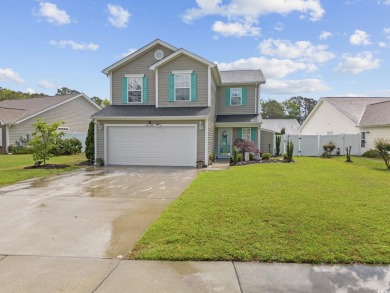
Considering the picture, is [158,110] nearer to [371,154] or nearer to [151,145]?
[151,145]

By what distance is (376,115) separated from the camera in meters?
22.1

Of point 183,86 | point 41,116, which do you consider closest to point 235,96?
point 183,86

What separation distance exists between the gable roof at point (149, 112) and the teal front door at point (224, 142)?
473 centimetres

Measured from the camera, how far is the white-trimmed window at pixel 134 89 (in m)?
17.0

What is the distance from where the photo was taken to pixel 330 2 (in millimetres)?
11828

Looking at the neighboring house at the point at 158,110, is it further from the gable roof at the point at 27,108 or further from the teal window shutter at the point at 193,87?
the gable roof at the point at 27,108

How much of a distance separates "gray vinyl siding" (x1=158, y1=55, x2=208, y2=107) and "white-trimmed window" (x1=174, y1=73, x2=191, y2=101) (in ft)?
1.14

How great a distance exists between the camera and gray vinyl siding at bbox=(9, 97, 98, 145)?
24844 millimetres

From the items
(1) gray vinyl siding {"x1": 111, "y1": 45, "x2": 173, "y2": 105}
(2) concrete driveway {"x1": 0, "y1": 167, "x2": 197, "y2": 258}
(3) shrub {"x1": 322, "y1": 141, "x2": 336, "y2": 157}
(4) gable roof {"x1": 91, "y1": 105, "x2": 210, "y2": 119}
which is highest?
(1) gray vinyl siding {"x1": 111, "y1": 45, "x2": 173, "y2": 105}

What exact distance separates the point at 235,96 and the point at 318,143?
8.15 meters

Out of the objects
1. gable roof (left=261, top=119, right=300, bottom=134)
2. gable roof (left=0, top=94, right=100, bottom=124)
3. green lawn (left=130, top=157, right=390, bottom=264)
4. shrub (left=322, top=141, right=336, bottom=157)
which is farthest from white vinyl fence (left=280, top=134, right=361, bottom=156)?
gable roof (left=0, top=94, right=100, bottom=124)

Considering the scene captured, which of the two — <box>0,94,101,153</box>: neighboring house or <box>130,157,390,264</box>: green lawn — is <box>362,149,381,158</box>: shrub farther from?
<box>0,94,101,153</box>: neighboring house

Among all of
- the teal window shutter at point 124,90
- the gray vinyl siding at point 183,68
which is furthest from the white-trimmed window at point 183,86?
the teal window shutter at point 124,90

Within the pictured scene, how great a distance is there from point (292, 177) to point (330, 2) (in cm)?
785
